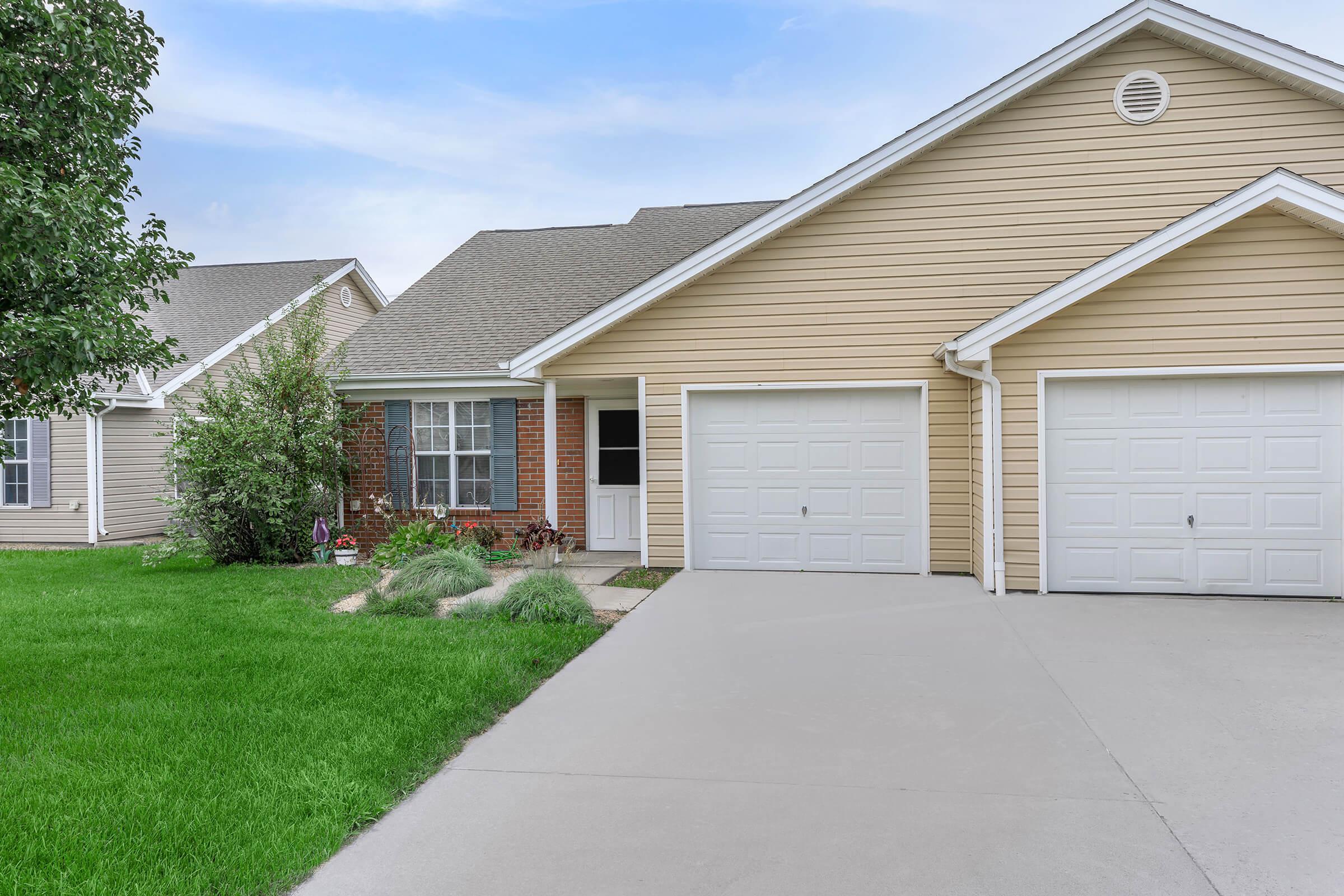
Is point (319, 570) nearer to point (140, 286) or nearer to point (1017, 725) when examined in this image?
point (140, 286)

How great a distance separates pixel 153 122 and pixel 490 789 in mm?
20738

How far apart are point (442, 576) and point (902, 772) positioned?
19.4 feet

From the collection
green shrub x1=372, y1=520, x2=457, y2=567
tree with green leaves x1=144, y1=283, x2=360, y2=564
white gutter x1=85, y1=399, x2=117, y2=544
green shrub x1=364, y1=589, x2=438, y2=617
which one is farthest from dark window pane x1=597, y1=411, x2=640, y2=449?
white gutter x1=85, y1=399, x2=117, y2=544

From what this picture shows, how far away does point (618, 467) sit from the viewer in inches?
476

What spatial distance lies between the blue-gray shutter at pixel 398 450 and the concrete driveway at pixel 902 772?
20.5 feet

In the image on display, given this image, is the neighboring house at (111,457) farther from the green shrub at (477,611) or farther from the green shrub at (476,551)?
the green shrub at (477,611)

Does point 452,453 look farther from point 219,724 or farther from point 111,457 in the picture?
point 219,724

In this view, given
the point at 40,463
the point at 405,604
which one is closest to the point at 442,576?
the point at 405,604

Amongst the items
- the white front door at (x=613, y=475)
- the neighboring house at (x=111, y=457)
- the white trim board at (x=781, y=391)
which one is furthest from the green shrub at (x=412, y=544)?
→ the neighboring house at (x=111, y=457)

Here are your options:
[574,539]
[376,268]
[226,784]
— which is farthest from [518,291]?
[376,268]

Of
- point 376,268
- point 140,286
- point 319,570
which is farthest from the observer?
point 376,268

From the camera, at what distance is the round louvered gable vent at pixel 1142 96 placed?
31.4 feet

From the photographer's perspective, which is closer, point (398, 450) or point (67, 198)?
point (67, 198)

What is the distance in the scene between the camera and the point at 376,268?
1468 inches
